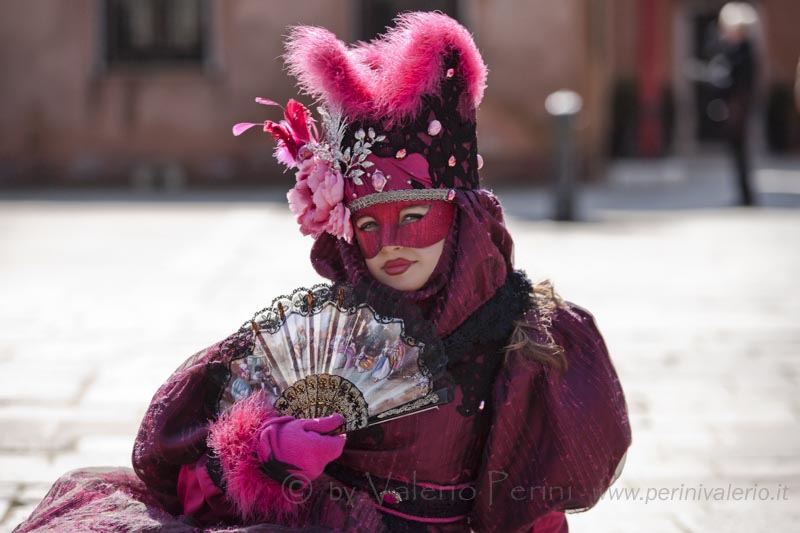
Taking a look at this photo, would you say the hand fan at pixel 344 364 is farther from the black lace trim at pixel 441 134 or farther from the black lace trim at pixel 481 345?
the black lace trim at pixel 441 134

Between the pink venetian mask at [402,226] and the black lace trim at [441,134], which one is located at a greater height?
the black lace trim at [441,134]

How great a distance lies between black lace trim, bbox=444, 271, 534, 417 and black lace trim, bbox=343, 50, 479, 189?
29 centimetres

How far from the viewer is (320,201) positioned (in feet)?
8.22

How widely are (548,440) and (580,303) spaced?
4.22 m

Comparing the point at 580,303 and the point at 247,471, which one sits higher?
the point at 247,471

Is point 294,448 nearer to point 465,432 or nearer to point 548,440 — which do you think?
point 465,432

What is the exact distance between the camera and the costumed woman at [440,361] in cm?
249

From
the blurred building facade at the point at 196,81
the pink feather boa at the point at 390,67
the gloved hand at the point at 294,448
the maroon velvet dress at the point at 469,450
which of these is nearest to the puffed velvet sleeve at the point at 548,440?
the maroon velvet dress at the point at 469,450

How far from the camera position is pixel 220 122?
13.9 m

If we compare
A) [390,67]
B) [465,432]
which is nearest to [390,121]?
[390,67]

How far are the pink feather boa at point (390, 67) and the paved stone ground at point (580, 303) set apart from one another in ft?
5.19

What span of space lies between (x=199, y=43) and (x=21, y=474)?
1092 centimetres

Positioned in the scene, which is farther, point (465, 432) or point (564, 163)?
point (564, 163)

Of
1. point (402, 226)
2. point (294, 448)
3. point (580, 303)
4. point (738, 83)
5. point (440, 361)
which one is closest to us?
point (294, 448)
